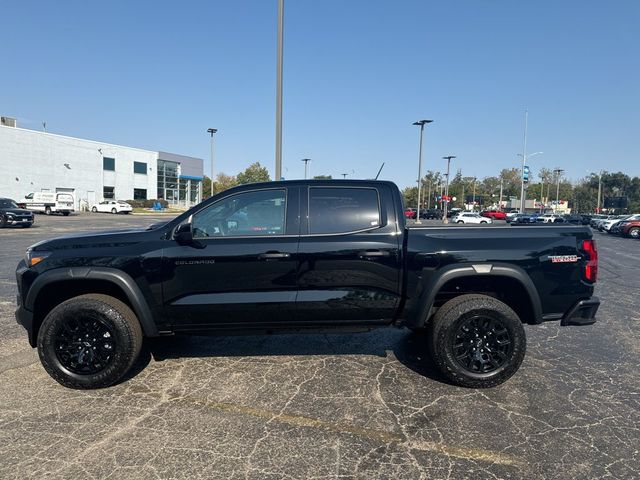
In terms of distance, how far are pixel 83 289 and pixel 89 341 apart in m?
0.49

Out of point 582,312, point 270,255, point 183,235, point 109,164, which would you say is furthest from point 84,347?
point 109,164

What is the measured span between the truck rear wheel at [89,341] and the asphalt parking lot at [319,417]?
16cm

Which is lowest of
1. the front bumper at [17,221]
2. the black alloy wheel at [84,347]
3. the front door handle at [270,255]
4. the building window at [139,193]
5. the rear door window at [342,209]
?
the black alloy wheel at [84,347]

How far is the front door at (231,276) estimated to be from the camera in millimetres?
3641

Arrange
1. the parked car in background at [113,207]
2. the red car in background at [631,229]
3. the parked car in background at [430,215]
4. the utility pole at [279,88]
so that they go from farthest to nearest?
the parked car in background at [430,215], the parked car in background at [113,207], the red car in background at [631,229], the utility pole at [279,88]

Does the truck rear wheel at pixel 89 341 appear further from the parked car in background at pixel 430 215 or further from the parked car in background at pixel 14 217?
the parked car in background at pixel 430 215

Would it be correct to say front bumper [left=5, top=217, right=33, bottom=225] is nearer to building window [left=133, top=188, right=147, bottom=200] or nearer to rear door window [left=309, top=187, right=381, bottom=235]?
rear door window [left=309, top=187, right=381, bottom=235]

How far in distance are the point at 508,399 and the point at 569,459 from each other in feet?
2.72

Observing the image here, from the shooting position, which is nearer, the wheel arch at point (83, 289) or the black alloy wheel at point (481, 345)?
the wheel arch at point (83, 289)

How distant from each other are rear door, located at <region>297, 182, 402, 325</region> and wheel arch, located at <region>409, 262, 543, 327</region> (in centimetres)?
29

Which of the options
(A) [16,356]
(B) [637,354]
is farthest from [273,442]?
(B) [637,354]

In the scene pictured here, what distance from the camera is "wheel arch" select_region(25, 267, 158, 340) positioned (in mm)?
3578

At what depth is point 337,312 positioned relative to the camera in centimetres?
379

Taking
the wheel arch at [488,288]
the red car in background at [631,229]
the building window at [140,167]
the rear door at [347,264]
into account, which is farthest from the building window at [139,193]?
the wheel arch at [488,288]
